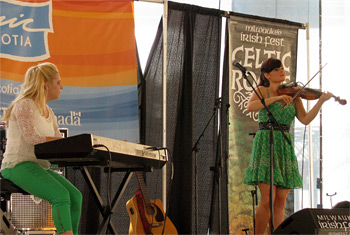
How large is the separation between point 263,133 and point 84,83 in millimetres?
1744

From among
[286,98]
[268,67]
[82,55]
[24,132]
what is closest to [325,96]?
[286,98]

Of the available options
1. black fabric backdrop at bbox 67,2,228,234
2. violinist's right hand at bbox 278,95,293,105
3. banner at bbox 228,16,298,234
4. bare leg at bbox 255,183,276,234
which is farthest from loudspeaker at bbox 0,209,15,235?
banner at bbox 228,16,298,234

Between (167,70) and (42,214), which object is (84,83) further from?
(42,214)

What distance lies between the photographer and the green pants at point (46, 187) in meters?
2.77

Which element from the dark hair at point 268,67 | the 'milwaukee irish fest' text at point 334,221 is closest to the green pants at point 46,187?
the 'milwaukee irish fest' text at point 334,221

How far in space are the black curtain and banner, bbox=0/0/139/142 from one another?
25cm

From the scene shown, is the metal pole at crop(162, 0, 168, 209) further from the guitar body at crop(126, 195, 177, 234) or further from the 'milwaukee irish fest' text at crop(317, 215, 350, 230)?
the 'milwaukee irish fest' text at crop(317, 215, 350, 230)

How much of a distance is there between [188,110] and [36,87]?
216cm

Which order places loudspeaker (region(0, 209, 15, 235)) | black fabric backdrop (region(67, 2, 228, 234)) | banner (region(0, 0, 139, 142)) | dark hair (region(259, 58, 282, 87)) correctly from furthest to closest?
black fabric backdrop (region(67, 2, 228, 234))
banner (region(0, 0, 139, 142))
dark hair (region(259, 58, 282, 87))
loudspeaker (region(0, 209, 15, 235))

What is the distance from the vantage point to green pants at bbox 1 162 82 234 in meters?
2.77

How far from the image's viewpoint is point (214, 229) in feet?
16.1

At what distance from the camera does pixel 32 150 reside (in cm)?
292

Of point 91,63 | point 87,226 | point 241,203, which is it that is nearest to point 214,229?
point 241,203

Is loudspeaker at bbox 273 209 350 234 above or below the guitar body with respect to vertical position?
above
